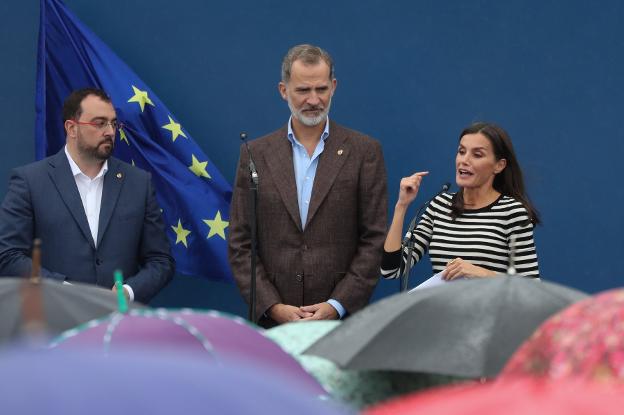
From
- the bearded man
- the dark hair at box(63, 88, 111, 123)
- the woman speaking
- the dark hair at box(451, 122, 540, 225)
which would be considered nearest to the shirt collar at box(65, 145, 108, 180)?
the dark hair at box(63, 88, 111, 123)

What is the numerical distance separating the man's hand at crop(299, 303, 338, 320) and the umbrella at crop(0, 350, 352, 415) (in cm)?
326

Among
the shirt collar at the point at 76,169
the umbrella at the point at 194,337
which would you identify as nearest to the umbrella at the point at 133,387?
the umbrella at the point at 194,337

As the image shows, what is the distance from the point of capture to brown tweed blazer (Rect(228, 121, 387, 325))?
490cm

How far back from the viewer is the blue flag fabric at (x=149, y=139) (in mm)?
5691

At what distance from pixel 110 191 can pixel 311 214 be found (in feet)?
2.97

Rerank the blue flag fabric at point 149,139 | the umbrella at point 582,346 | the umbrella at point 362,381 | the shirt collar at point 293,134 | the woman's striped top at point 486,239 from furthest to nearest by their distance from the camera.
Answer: the blue flag fabric at point 149,139 < the shirt collar at point 293,134 < the woman's striped top at point 486,239 < the umbrella at point 362,381 < the umbrella at point 582,346

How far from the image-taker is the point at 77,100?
5191 millimetres

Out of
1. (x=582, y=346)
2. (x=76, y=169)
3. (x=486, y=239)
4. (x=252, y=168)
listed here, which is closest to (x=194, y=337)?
(x=582, y=346)

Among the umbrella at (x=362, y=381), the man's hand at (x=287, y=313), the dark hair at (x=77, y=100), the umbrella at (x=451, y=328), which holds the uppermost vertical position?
the dark hair at (x=77, y=100)

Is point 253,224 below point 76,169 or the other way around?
below

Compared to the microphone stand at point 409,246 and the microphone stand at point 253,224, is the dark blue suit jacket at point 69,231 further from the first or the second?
the microphone stand at point 409,246

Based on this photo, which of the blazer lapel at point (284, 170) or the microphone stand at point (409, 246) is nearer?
the microphone stand at point (409, 246)

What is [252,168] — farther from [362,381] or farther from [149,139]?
[362,381]

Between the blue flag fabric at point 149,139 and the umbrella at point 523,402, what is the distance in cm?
423
